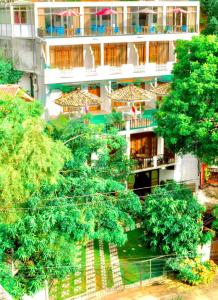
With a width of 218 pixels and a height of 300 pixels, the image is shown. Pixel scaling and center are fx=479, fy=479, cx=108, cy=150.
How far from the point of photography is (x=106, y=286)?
20.8 m

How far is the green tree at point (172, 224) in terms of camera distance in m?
21.1

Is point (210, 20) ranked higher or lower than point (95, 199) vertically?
higher

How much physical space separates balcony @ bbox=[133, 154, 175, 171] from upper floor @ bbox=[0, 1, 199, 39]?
838cm

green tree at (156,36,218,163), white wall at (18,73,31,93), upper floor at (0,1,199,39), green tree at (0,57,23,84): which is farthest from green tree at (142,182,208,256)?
green tree at (0,57,23,84)

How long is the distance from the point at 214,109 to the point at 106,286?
30.3 ft

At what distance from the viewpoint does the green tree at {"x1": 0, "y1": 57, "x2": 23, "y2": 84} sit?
30172 millimetres

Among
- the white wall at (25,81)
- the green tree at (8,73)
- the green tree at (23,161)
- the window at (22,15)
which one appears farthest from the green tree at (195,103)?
the green tree at (8,73)

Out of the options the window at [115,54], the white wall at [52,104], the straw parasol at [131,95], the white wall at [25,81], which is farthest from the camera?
the white wall at [25,81]

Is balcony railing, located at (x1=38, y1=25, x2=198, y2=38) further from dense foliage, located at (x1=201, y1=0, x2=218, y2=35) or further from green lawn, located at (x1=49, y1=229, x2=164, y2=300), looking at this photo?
green lawn, located at (x1=49, y1=229, x2=164, y2=300)

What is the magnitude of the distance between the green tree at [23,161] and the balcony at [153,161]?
1117 centimetres

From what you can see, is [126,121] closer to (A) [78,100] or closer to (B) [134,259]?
(A) [78,100]

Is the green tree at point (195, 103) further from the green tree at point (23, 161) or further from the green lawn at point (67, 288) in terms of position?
the green lawn at point (67, 288)

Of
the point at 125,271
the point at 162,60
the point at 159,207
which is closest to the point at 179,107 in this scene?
the point at 159,207

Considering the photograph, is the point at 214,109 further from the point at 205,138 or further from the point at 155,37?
the point at 155,37
